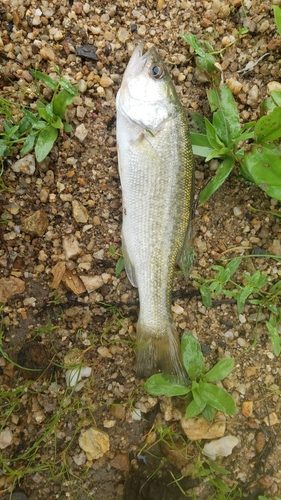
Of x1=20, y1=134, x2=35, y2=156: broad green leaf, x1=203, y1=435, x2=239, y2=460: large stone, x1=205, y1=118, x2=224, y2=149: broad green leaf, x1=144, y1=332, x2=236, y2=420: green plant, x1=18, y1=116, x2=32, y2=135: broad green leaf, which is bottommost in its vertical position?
x1=203, y1=435, x2=239, y2=460: large stone

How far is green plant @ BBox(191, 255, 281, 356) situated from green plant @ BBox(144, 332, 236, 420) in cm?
32

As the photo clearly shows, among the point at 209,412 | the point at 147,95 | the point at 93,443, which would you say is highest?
the point at 147,95

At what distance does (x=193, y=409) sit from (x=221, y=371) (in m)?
0.28

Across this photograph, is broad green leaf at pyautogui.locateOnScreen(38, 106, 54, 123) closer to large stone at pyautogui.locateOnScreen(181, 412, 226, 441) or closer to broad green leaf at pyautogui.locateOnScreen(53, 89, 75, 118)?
broad green leaf at pyautogui.locateOnScreen(53, 89, 75, 118)

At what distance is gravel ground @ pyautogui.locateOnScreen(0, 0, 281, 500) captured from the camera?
8.29 feet

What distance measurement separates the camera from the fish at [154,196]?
228 centimetres

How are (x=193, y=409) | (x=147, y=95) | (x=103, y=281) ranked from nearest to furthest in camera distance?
(x=147, y=95) < (x=193, y=409) < (x=103, y=281)

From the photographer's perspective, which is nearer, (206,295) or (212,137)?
(212,137)

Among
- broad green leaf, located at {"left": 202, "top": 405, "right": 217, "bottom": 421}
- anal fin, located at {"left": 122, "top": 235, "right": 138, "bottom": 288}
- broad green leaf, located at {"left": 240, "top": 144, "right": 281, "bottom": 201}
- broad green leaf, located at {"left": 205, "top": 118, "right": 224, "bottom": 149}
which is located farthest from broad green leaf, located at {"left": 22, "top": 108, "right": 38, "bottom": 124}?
broad green leaf, located at {"left": 202, "top": 405, "right": 217, "bottom": 421}

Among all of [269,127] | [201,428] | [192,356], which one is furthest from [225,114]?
[201,428]

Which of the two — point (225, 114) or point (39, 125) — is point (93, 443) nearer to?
point (39, 125)

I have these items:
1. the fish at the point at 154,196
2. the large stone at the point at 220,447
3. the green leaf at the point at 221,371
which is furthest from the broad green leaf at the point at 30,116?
the large stone at the point at 220,447

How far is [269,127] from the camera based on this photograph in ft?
7.66

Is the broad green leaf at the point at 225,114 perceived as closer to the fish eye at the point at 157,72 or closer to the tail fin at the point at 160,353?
the fish eye at the point at 157,72
